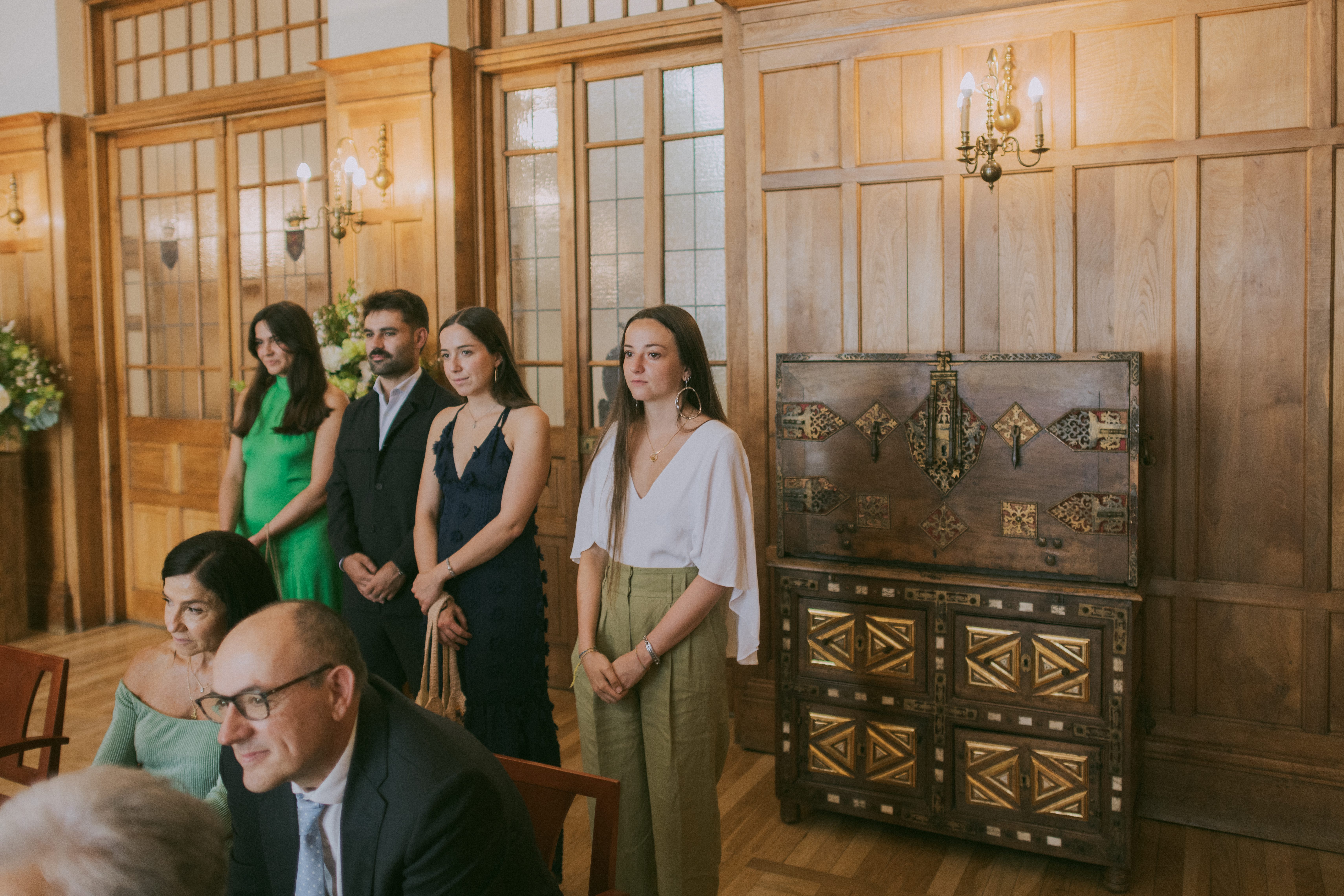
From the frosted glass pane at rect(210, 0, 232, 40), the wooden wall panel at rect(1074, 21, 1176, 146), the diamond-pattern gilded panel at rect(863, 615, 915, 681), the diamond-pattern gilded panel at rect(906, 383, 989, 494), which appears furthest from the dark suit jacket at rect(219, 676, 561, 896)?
the frosted glass pane at rect(210, 0, 232, 40)

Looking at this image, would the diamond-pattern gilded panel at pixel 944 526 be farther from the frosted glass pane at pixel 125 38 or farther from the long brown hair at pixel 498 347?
the frosted glass pane at pixel 125 38

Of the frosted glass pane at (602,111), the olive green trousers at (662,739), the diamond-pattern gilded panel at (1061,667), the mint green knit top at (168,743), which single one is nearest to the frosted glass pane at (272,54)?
the frosted glass pane at (602,111)

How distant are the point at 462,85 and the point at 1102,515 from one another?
337 centimetres

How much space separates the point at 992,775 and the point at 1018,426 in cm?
106

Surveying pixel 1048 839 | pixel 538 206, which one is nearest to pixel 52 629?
pixel 538 206

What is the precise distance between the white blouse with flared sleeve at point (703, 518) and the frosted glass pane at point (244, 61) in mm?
4140

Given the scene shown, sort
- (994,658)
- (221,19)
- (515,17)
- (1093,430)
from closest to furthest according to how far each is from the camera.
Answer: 1. (1093,430)
2. (994,658)
3. (515,17)
4. (221,19)

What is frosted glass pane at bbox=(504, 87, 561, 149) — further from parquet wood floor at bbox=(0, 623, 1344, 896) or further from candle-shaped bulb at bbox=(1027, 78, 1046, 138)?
parquet wood floor at bbox=(0, 623, 1344, 896)

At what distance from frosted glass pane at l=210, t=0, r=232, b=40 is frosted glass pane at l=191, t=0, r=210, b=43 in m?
0.04

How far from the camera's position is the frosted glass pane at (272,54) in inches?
206

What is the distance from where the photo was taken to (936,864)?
3.07 metres

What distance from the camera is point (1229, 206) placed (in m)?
3.15

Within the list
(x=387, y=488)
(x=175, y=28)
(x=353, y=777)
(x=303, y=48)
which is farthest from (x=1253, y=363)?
(x=175, y=28)

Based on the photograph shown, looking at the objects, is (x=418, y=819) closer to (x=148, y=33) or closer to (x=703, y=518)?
(x=703, y=518)
